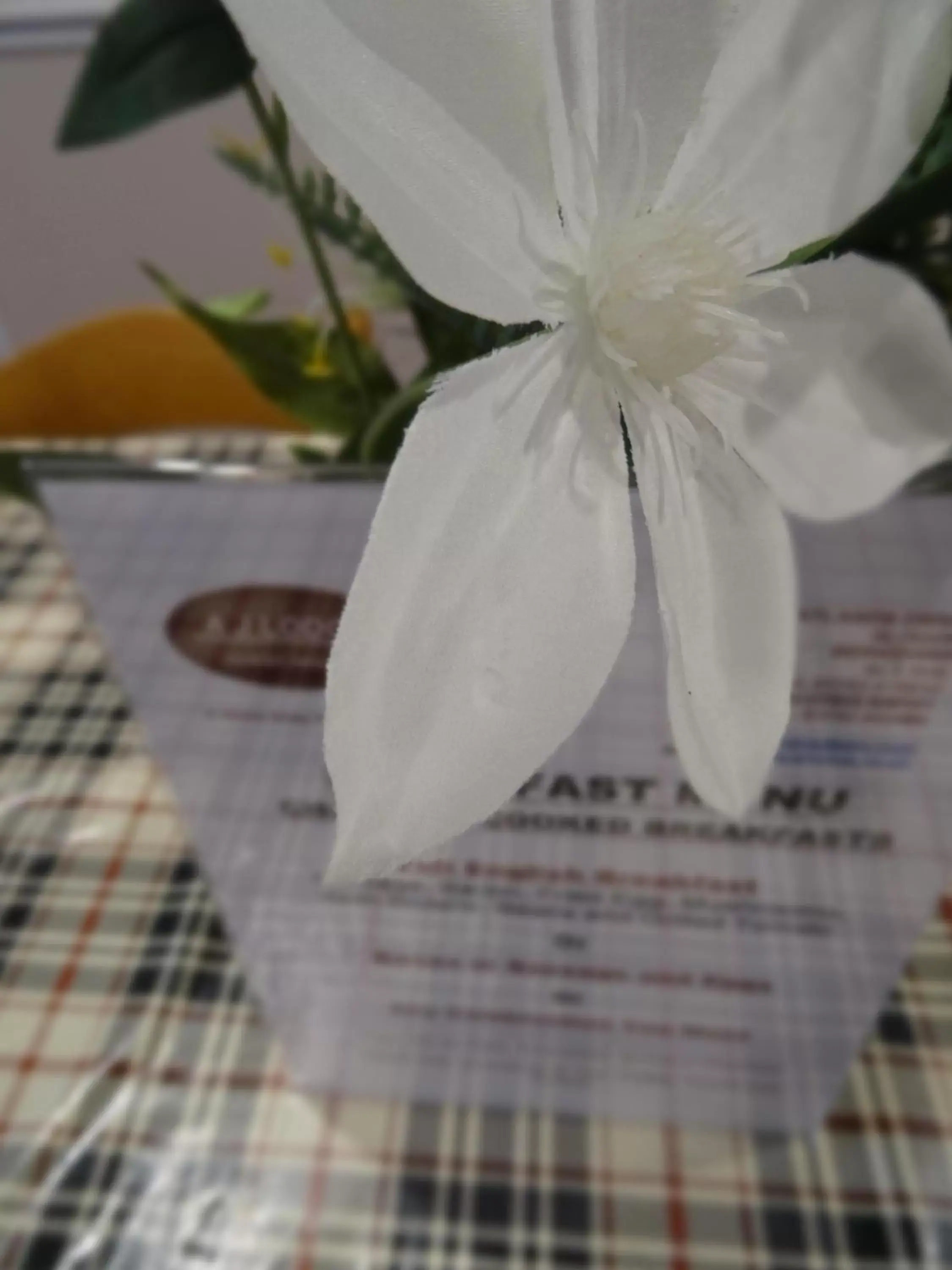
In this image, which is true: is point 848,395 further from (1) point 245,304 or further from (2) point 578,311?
(1) point 245,304

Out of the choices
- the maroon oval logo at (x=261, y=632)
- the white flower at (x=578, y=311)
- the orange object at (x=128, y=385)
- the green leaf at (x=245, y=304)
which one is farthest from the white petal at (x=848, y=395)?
the orange object at (x=128, y=385)

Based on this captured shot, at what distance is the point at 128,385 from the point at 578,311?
Answer: 24.9 inches

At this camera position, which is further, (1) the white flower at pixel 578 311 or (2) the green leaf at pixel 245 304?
(2) the green leaf at pixel 245 304

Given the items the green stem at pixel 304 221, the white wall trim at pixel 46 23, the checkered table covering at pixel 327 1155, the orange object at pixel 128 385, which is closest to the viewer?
the green stem at pixel 304 221

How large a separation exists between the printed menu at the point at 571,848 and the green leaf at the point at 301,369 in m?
0.09

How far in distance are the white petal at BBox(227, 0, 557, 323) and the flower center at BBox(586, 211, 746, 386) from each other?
0.02m

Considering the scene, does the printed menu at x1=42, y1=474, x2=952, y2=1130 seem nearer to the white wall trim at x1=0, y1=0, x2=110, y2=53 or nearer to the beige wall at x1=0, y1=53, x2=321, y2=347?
the beige wall at x1=0, y1=53, x2=321, y2=347

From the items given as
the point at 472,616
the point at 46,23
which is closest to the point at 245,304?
the point at 472,616

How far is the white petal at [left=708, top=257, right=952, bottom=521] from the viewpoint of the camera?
0.21m

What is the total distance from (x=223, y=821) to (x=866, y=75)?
0.90ft

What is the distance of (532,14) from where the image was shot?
0.52ft

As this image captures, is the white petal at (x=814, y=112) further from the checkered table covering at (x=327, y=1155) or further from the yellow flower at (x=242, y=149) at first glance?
the checkered table covering at (x=327, y=1155)

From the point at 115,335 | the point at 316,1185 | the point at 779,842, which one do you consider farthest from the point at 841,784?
the point at 115,335

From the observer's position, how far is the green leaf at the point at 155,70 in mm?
242
